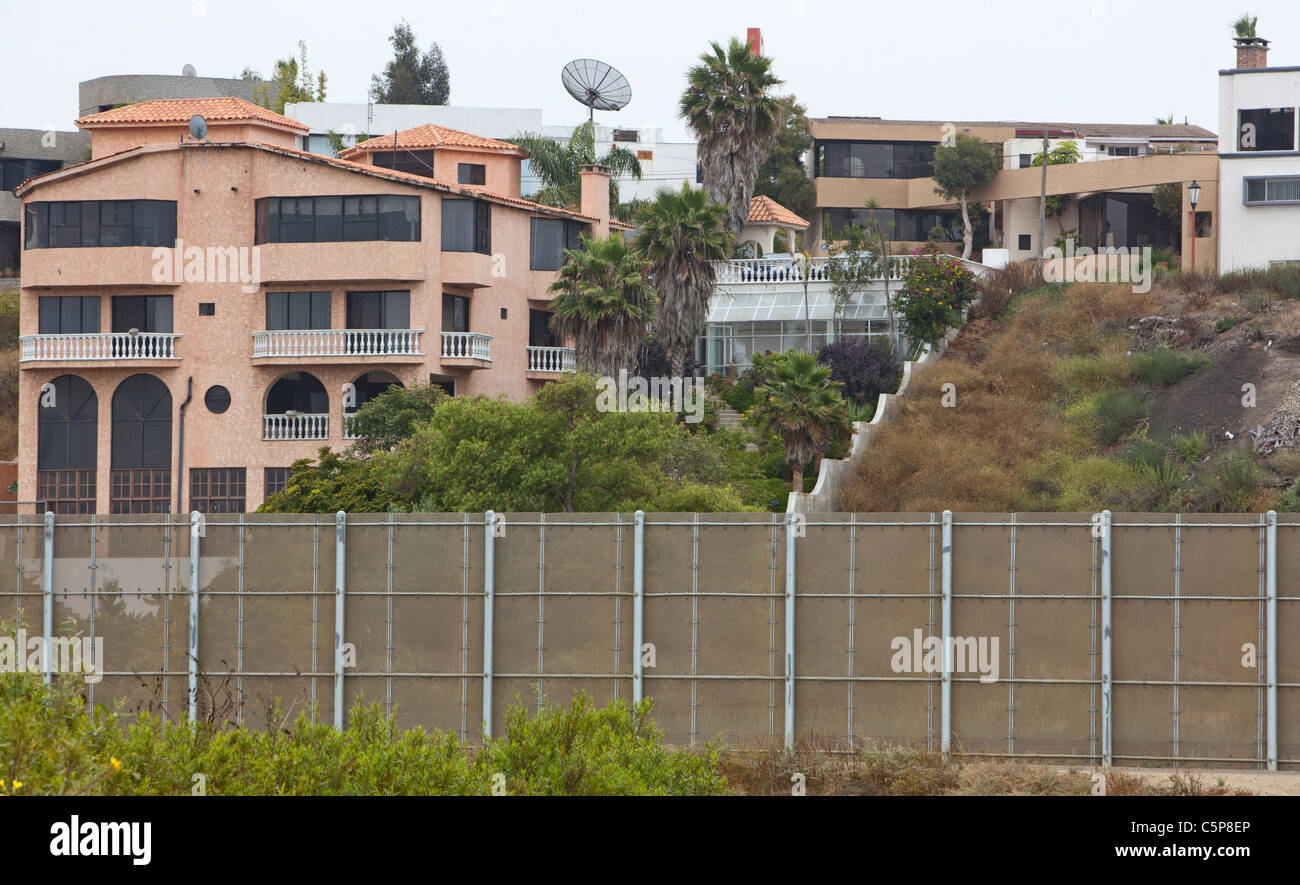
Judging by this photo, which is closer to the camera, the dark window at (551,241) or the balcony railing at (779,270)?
the dark window at (551,241)

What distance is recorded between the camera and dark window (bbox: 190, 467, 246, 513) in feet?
162

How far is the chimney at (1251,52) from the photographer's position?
195 feet

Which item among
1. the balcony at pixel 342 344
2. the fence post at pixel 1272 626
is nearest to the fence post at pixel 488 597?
the fence post at pixel 1272 626

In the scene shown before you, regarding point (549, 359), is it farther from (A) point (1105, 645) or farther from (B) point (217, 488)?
(A) point (1105, 645)

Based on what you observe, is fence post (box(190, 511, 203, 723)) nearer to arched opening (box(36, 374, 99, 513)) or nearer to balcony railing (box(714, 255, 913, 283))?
arched opening (box(36, 374, 99, 513))

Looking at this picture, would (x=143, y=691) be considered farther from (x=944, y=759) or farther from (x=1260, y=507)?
(x=1260, y=507)

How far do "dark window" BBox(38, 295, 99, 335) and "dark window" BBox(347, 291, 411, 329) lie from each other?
8.83m

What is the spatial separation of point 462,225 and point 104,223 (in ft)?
38.0

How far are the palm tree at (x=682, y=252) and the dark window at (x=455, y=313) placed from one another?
6473 millimetres

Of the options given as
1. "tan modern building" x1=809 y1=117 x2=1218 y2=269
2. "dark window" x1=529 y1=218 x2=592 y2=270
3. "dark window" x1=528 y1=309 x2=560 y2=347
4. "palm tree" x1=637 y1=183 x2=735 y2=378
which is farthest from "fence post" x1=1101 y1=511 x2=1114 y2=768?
"tan modern building" x1=809 y1=117 x2=1218 y2=269

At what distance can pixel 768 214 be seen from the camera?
7056 cm

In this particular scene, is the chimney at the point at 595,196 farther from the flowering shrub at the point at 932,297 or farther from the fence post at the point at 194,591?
the fence post at the point at 194,591

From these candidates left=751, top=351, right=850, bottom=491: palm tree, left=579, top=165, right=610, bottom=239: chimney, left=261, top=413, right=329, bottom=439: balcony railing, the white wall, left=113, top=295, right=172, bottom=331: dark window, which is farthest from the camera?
the white wall

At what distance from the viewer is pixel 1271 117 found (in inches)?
2282
